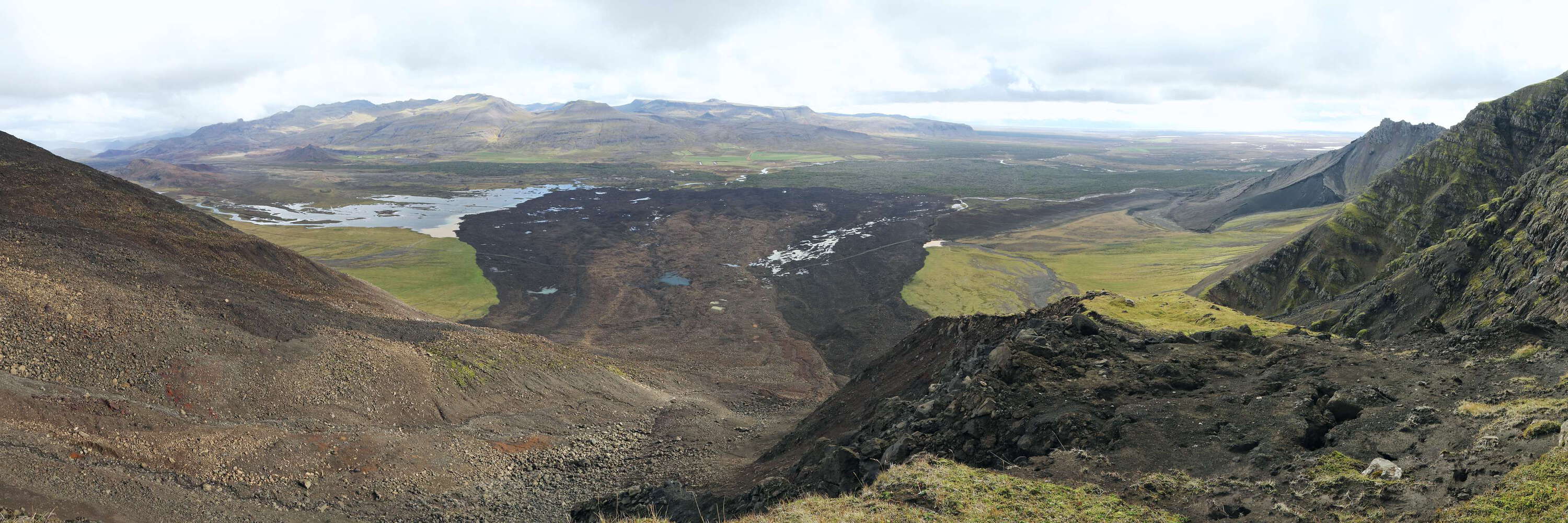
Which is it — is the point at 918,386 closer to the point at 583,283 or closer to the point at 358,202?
the point at 583,283

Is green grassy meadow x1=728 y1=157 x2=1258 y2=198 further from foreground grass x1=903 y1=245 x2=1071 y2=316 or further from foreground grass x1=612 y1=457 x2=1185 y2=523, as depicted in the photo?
foreground grass x1=612 y1=457 x2=1185 y2=523

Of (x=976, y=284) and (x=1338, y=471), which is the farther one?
(x=976, y=284)

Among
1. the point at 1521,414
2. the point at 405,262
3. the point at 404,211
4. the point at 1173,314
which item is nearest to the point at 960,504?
the point at 1521,414

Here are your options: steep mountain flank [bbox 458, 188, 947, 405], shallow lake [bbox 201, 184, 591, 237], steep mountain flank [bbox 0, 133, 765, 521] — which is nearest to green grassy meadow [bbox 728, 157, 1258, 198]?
steep mountain flank [bbox 458, 188, 947, 405]

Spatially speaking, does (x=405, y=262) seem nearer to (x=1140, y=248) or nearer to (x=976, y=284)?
(x=976, y=284)

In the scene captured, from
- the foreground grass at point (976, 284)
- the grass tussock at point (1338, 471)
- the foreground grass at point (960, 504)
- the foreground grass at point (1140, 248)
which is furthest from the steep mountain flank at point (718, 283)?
the grass tussock at point (1338, 471)

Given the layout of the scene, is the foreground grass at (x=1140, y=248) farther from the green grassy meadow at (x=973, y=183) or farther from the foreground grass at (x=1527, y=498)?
the foreground grass at (x=1527, y=498)

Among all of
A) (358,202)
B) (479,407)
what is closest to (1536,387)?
(479,407)

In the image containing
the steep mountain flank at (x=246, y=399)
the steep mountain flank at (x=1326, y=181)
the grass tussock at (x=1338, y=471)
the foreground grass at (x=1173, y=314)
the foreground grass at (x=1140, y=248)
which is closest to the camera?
the grass tussock at (x=1338, y=471)
